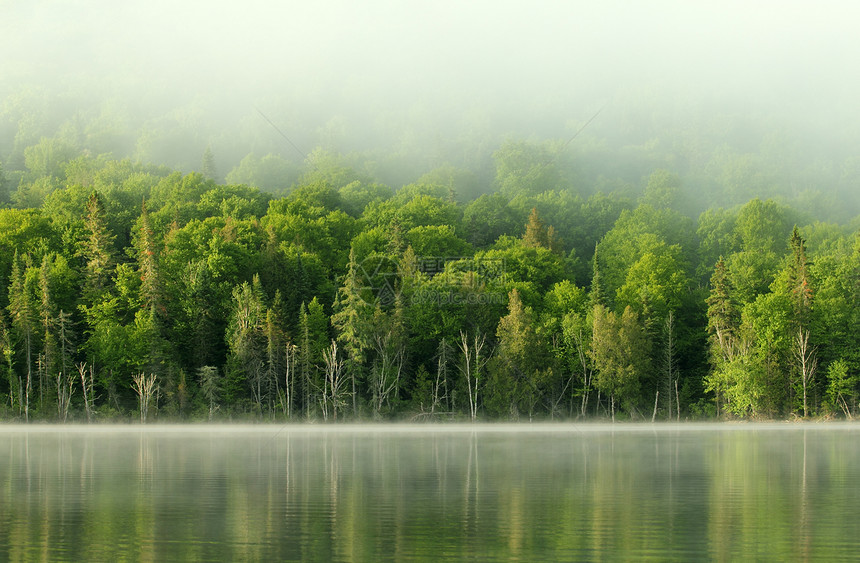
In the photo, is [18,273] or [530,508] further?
[18,273]

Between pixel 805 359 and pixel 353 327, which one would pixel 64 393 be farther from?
pixel 805 359

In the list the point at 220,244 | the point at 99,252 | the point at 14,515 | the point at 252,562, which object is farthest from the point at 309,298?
the point at 252,562

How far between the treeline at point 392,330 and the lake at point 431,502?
3072 centimetres

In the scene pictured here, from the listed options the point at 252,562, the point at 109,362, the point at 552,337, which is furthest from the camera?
the point at 552,337

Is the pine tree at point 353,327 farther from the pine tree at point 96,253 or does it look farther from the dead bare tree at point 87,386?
the pine tree at point 96,253

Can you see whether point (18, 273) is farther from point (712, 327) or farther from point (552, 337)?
point (712, 327)

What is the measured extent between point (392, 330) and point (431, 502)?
205 ft

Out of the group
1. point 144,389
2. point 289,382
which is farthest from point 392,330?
point 144,389

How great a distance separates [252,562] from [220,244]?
82384 mm

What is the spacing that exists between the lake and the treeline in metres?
30.7

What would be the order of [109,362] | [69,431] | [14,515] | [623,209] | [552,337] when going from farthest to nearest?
[623,209] → [552,337] → [109,362] → [69,431] → [14,515]

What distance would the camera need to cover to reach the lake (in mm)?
23438

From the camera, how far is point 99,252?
99812mm

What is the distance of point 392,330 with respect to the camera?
307ft
